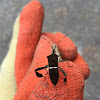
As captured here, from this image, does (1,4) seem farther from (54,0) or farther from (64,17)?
(64,17)

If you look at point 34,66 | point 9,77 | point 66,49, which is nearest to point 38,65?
point 34,66

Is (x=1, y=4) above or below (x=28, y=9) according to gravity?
above

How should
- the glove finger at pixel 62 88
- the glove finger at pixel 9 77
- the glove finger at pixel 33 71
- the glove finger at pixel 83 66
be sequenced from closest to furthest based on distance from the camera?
the glove finger at pixel 62 88, the glove finger at pixel 33 71, the glove finger at pixel 9 77, the glove finger at pixel 83 66

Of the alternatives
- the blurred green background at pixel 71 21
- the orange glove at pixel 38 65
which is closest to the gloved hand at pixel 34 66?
the orange glove at pixel 38 65

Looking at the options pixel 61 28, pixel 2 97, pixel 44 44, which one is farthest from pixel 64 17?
pixel 2 97

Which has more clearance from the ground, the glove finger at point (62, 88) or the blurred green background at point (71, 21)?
the blurred green background at point (71, 21)

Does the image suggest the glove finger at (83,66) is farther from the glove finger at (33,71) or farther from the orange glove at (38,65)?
the glove finger at (33,71)

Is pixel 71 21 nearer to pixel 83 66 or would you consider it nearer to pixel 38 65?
pixel 83 66
